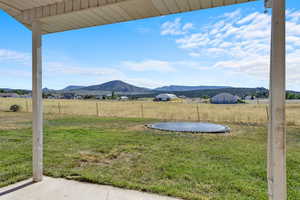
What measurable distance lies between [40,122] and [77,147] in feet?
6.31

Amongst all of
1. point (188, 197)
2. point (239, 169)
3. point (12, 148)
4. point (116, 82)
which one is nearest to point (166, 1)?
point (188, 197)

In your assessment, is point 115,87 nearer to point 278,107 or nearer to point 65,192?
point 65,192

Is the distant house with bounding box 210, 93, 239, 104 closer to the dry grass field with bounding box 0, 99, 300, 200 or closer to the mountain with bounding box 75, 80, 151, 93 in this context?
the dry grass field with bounding box 0, 99, 300, 200

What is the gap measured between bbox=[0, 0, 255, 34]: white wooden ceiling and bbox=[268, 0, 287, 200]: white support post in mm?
636

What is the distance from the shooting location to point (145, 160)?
3.33 meters

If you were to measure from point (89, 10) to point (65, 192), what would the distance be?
7.14 ft

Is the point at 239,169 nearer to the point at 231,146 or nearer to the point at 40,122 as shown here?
the point at 231,146

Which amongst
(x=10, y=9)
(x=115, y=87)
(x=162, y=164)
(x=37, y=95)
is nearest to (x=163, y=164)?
(x=162, y=164)

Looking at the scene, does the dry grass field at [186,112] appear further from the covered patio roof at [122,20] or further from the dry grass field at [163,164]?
the covered patio roof at [122,20]

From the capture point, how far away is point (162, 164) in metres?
3.12

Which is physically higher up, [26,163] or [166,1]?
[166,1]

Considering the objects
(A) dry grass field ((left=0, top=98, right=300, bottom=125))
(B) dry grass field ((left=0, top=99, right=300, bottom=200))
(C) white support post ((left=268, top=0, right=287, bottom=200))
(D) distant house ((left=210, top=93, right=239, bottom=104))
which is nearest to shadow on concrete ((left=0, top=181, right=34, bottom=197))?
(B) dry grass field ((left=0, top=99, right=300, bottom=200))

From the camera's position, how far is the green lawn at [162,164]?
91.0 inches

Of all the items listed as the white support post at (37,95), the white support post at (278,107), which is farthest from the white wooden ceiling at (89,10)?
the white support post at (278,107)
